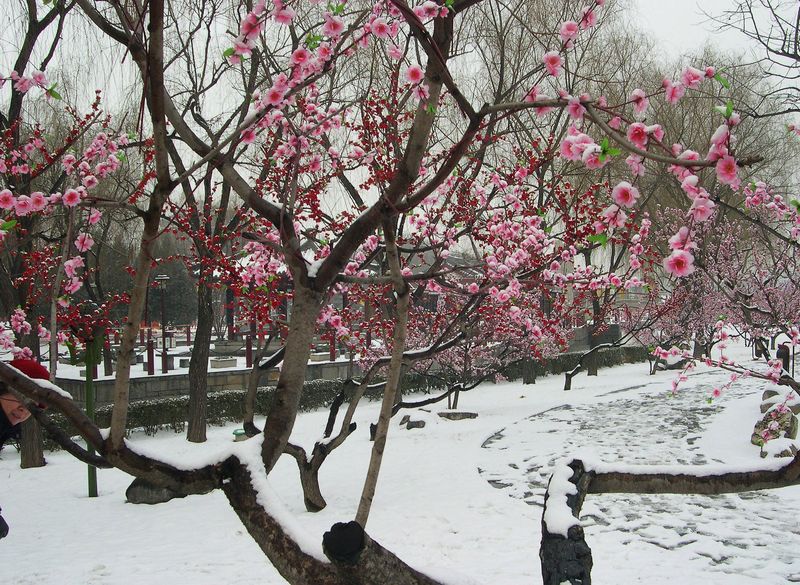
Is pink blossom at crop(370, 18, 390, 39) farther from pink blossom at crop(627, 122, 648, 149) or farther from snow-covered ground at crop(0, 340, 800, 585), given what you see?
snow-covered ground at crop(0, 340, 800, 585)

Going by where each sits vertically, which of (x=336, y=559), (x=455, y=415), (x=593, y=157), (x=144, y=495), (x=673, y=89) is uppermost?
(x=673, y=89)

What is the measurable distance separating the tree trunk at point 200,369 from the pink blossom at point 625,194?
9516mm

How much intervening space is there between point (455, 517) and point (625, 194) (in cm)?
545

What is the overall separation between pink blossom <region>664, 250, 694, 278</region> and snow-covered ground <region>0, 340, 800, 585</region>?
52.8 inches

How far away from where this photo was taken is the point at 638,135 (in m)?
2.24

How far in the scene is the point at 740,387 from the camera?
56.1ft

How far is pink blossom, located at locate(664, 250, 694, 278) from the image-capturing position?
2.30m

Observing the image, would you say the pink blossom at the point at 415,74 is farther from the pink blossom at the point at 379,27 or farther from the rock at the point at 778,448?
the rock at the point at 778,448

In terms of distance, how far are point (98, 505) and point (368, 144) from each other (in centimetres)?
574

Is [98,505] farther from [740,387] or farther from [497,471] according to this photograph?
[740,387]

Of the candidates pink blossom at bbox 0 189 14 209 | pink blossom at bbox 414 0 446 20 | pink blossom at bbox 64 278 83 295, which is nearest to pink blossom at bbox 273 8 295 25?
pink blossom at bbox 414 0 446 20

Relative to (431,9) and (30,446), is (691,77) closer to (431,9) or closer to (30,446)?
(431,9)

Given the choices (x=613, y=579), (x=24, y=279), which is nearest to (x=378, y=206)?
(x=613, y=579)

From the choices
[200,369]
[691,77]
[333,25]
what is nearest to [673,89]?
[691,77]
